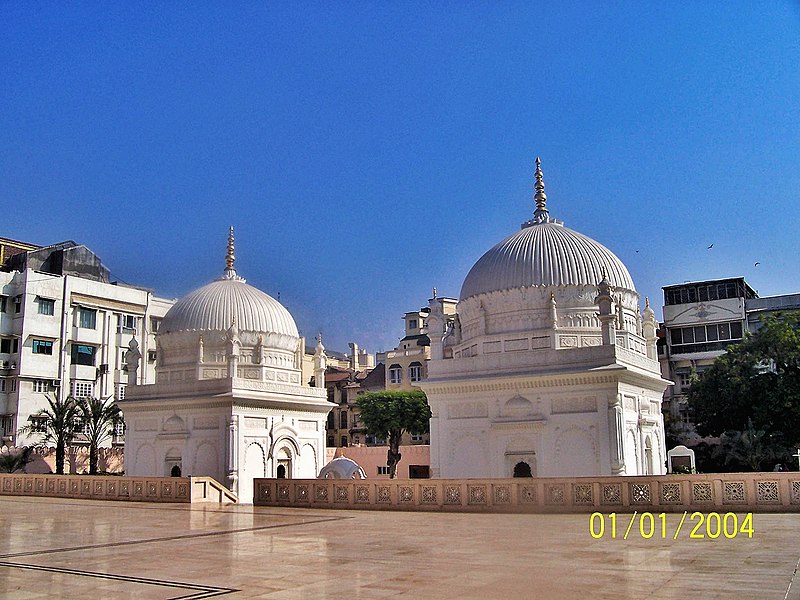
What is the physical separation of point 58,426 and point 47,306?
36.3 ft

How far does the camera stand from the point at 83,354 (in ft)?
180

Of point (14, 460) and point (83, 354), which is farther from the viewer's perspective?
point (83, 354)

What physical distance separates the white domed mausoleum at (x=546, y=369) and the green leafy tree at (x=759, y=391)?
1218cm

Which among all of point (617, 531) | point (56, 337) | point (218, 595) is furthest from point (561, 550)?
point (56, 337)

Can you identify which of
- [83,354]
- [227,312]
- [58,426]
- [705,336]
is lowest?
[58,426]

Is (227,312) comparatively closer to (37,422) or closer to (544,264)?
(544,264)

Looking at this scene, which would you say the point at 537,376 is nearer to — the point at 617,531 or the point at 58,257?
the point at 617,531

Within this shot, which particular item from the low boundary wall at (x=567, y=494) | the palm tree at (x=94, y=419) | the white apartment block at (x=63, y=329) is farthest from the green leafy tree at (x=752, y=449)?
the white apartment block at (x=63, y=329)

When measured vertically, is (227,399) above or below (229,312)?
below

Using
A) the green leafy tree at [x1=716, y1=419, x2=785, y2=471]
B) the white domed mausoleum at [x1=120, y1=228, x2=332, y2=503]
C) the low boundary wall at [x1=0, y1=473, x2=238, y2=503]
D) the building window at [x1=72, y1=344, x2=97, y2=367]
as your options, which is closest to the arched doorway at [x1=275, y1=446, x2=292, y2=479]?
the white domed mausoleum at [x1=120, y1=228, x2=332, y2=503]

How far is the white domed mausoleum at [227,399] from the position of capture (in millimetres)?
36156

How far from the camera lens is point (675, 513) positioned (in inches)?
737

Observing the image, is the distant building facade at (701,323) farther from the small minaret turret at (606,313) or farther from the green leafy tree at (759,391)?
the small minaret turret at (606,313)
